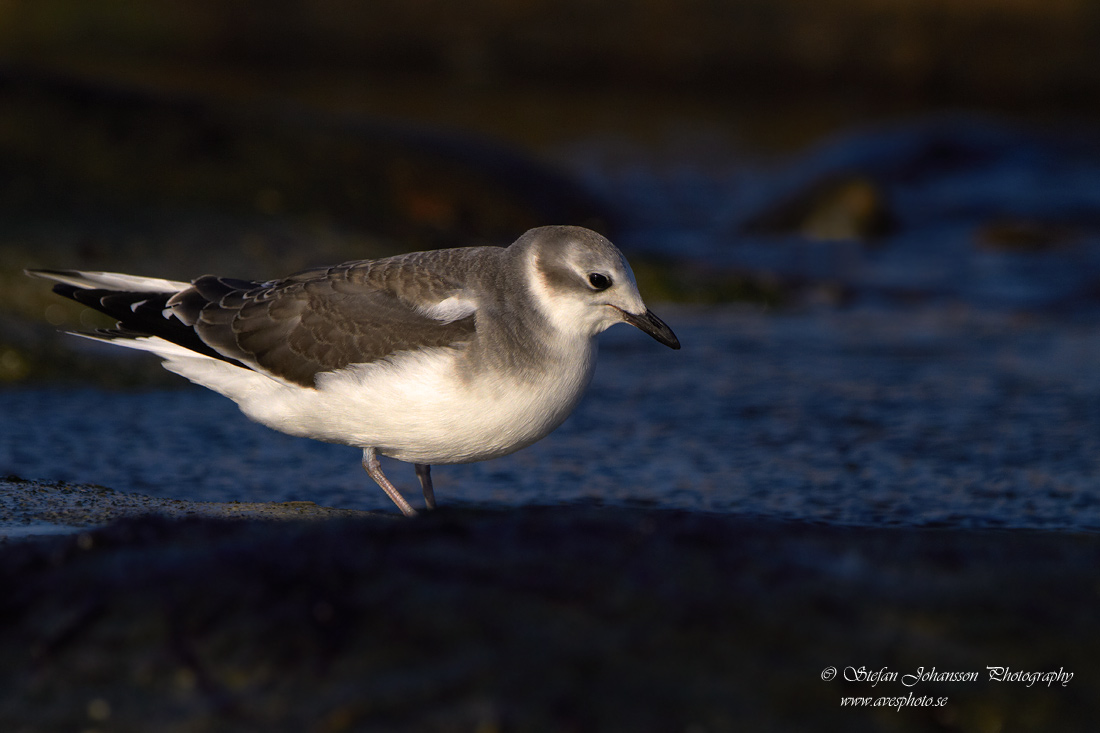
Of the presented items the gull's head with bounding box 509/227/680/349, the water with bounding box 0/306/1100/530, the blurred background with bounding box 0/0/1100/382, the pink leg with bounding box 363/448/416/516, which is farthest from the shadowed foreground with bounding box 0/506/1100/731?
the blurred background with bounding box 0/0/1100/382

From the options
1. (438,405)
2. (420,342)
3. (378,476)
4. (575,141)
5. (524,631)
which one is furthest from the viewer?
(575,141)

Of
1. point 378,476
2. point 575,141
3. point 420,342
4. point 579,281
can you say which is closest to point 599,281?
point 579,281

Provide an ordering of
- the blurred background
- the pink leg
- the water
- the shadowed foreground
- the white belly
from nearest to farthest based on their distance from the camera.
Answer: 1. the shadowed foreground
2. the white belly
3. the pink leg
4. the water
5. the blurred background

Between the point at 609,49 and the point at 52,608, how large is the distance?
20.5m

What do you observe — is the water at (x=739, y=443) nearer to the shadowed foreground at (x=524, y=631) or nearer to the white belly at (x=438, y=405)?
the white belly at (x=438, y=405)

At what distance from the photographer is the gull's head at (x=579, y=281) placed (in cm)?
532

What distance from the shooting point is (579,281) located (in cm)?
533

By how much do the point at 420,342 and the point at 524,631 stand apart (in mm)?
2236

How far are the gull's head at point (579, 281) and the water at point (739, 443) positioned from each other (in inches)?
46.9

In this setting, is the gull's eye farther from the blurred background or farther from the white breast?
the blurred background

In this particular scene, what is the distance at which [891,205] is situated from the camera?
13609mm

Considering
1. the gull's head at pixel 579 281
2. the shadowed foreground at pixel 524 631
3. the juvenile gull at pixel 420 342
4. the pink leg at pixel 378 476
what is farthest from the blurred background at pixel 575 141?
the shadowed foreground at pixel 524 631

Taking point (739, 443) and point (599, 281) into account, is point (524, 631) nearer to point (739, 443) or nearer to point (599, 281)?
point (599, 281)

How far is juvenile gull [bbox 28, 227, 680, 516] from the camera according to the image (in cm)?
511
